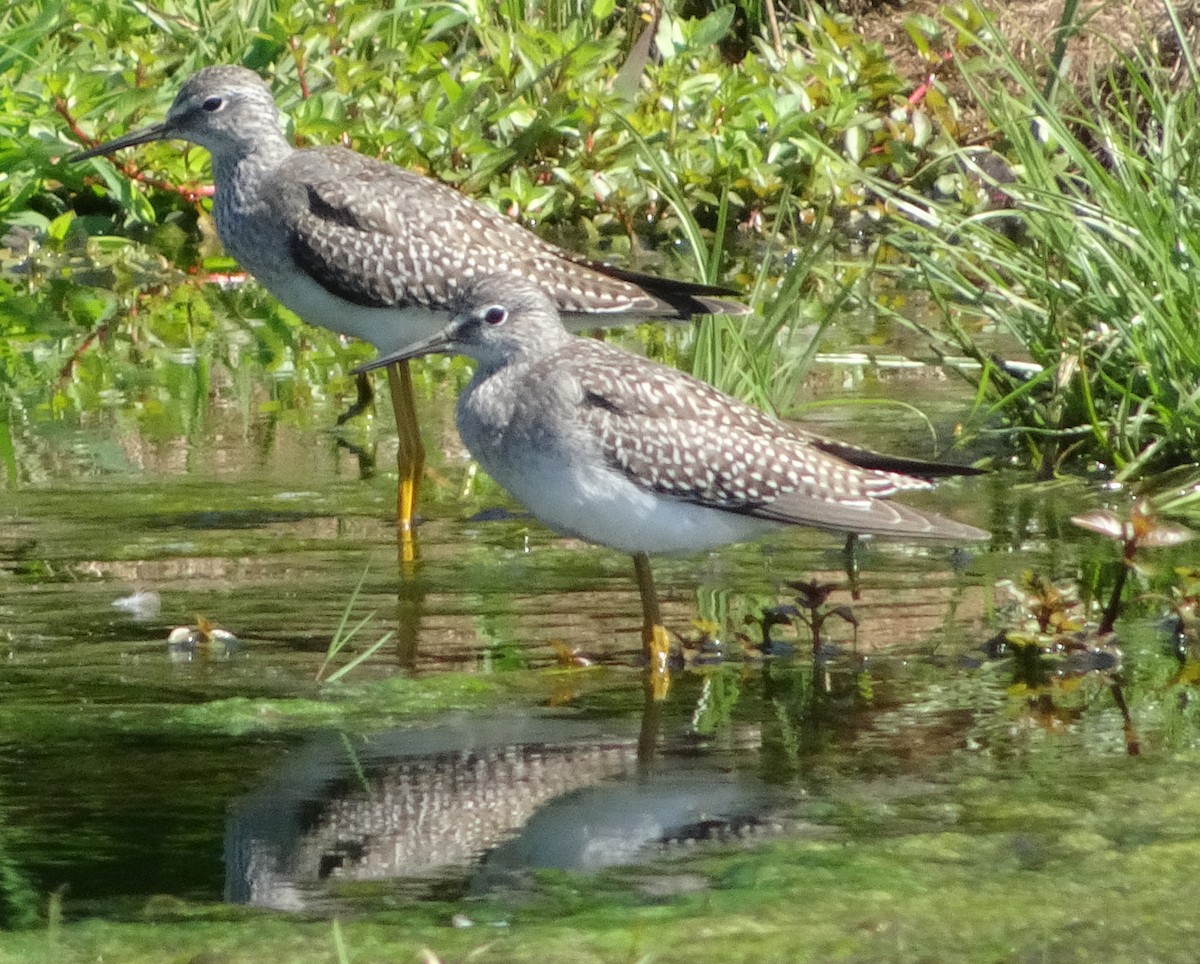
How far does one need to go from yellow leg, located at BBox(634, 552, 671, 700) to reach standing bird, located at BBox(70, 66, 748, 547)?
1.74 m

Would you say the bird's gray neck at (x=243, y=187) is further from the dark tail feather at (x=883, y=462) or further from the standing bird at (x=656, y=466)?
the dark tail feather at (x=883, y=462)

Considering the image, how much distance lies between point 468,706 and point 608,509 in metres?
0.67

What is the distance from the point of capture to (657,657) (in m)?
5.03

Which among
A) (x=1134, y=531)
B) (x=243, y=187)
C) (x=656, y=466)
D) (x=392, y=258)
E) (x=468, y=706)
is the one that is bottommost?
(x=468, y=706)

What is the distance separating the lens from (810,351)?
6918 mm

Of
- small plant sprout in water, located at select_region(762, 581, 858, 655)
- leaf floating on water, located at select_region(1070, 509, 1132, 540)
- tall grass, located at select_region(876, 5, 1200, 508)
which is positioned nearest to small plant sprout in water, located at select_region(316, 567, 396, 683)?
small plant sprout in water, located at select_region(762, 581, 858, 655)

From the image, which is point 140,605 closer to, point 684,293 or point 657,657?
point 657,657

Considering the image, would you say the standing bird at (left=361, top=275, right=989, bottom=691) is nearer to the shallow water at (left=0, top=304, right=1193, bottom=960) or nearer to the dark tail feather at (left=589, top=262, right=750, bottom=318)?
the shallow water at (left=0, top=304, right=1193, bottom=960)

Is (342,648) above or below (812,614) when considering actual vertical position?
below

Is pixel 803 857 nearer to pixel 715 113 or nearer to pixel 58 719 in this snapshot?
pixel 58 719

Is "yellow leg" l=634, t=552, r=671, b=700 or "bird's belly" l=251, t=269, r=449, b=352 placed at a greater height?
"bird's belly" l=251, t=269, r=449, b=352

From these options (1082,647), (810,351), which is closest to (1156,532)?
(1082,647)

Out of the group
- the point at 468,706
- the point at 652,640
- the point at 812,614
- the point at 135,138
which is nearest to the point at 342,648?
the point at 468,706

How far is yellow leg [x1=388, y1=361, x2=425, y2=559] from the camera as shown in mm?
6653
